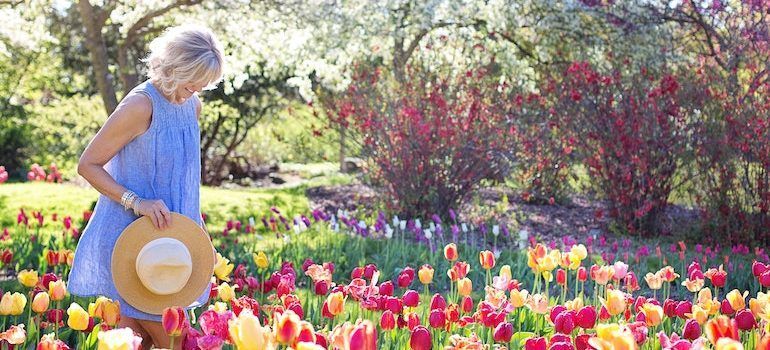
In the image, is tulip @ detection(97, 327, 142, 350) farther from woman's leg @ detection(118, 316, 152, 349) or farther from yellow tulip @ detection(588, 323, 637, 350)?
woman's leg @ detection(118, 316, 152, 349)

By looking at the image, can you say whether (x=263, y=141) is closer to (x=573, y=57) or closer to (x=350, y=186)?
(x=350, y=186)

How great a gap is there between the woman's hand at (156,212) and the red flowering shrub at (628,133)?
503 centimetres

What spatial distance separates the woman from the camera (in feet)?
8.34

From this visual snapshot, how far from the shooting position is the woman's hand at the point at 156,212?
2.54 m

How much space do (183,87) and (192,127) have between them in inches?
8.9

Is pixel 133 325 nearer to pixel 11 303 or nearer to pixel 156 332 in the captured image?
pixel 156 332

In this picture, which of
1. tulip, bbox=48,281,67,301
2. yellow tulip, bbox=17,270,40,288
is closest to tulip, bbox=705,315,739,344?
tulip, bbox=48,281,67,301

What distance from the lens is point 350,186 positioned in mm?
11305

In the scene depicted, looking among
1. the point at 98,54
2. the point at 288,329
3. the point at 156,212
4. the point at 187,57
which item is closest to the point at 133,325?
the point at 156,212

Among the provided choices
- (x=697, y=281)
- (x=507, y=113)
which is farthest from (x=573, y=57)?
(x=697, y=281)

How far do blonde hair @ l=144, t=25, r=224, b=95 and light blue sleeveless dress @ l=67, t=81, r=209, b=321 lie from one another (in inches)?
5.1

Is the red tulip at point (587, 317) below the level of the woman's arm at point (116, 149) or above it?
below

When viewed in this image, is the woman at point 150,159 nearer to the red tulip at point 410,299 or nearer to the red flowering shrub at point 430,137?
the red tulip at point 410,299

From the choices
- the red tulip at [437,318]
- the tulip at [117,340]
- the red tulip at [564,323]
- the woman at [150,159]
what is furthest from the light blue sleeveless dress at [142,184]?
the tulip at [117,340]
